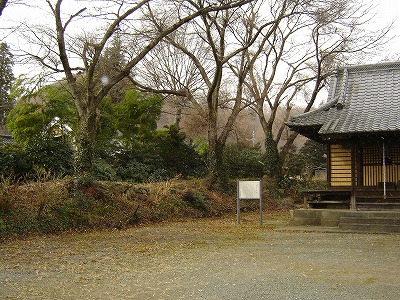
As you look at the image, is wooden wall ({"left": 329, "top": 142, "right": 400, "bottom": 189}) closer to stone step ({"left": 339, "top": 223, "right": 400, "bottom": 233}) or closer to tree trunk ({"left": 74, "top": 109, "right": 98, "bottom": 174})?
stone step ({"left": 339, "top": 223, "right": 400, "bottom": 233})

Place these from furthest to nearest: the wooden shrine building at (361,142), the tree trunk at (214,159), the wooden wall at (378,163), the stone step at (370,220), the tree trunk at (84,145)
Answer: the tree trunk at (214,159) < the tree trunk at (84,145) < the wooden wall at (378,163) < the wooden shrine building at (361,142) < the stone step at (370,220)

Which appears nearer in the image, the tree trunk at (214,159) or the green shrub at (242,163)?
the tree trunk at (214,159)

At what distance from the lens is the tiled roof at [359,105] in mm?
15609

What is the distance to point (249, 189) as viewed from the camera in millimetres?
16188

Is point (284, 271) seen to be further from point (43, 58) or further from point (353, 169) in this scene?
point (43, 58)

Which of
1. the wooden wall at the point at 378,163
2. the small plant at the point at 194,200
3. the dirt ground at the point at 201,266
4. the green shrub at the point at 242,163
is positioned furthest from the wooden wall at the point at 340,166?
the green shrub at the point at 242,163

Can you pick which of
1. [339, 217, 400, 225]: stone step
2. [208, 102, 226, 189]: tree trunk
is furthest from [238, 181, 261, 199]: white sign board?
[208, 102, 226, 189]: tree trunk

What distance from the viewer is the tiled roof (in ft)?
51.2

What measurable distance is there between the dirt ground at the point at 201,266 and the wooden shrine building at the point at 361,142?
3163 mm

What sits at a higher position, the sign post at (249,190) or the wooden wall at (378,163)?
the wooden wall at (378,163)

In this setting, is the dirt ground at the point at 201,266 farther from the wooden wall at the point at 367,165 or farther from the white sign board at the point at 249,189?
the wooden wall at the point at 367,165

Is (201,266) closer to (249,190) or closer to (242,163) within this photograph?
(249,190)

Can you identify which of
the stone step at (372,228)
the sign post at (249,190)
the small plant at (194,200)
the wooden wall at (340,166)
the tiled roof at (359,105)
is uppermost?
the tiled roof at (359,105)

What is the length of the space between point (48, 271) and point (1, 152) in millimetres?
11675
